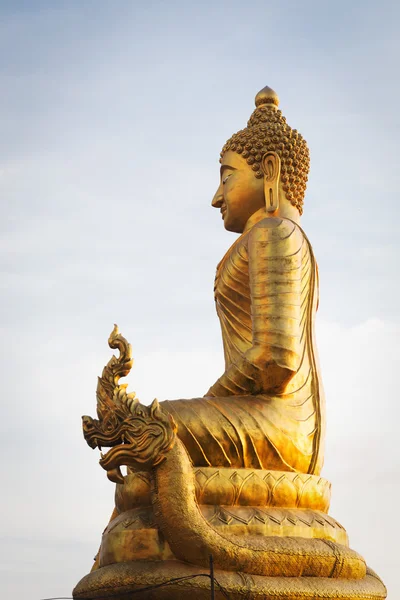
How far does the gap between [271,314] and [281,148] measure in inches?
74.6

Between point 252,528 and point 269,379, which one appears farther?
point 269,379

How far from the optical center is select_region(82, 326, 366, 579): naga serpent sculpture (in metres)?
8.20

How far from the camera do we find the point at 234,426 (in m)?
8.83

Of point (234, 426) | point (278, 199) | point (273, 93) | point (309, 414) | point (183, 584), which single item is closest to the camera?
point (183, 584)

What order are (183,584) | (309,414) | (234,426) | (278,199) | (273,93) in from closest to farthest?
(183,584)
(234,426)
(309,414)
(278,199)
(273,93)

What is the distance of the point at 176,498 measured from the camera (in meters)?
8.26

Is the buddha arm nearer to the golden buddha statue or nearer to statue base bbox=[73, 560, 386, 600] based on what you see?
the golden buddha statue

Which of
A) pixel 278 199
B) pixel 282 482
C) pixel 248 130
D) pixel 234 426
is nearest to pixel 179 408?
pixel 234 426

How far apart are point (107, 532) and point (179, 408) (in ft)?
3.86

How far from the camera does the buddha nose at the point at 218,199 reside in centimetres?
1070

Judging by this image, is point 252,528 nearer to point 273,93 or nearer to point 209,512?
point 209,512

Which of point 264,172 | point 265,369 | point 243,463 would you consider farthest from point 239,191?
point 243,463

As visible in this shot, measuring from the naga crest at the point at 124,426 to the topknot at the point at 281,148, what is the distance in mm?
2601

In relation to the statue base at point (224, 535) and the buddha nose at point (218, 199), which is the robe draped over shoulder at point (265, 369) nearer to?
the statue base at point (224, 535)
